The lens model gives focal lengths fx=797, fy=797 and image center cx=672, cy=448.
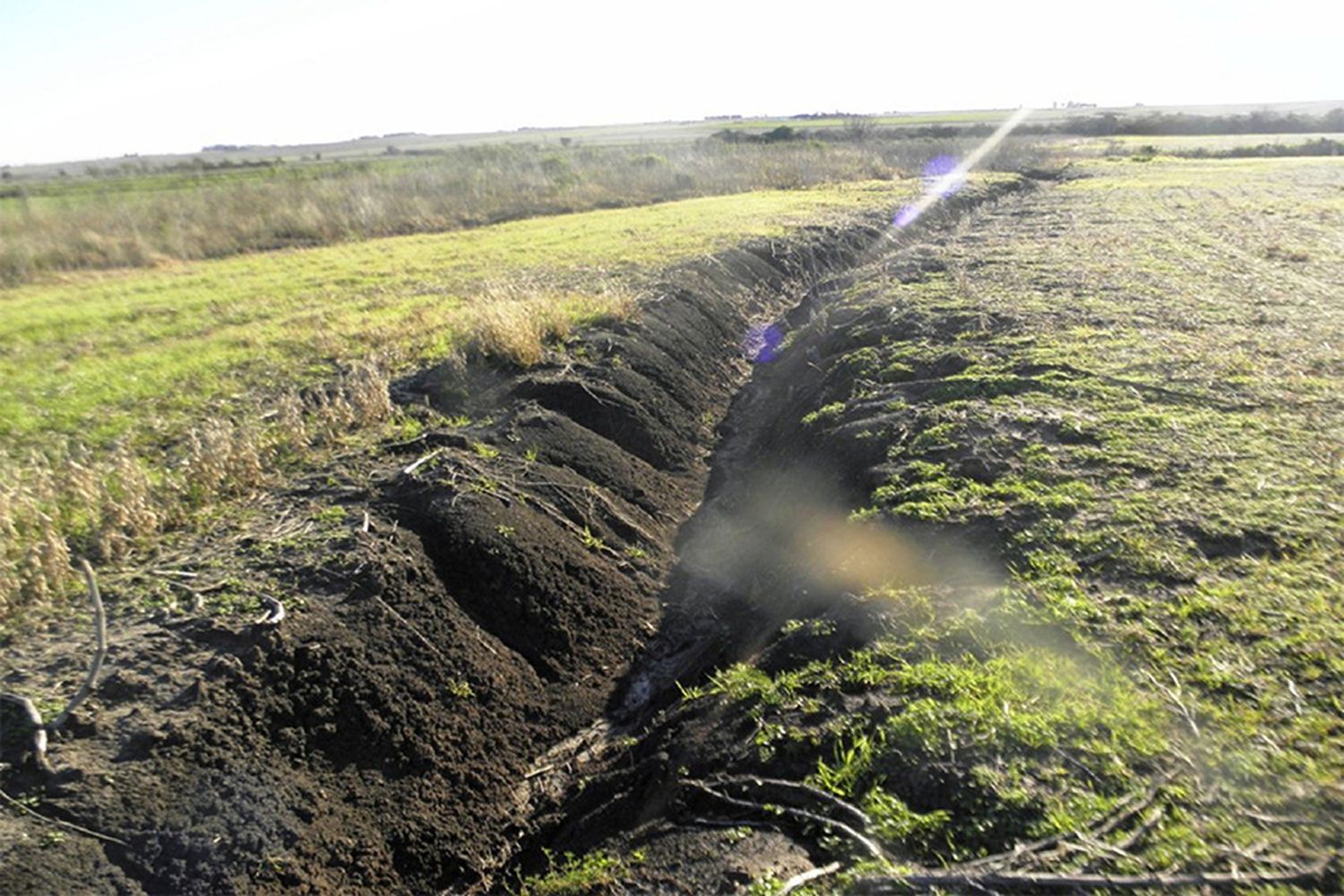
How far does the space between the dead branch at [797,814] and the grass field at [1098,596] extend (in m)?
0.10

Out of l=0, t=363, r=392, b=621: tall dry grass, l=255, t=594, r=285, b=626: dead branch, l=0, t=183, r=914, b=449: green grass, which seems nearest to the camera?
l=255, t=594, r=285, b=626: dead branch

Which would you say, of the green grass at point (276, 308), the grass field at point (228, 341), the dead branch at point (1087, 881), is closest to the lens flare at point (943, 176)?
the green grass at point (276, 308)

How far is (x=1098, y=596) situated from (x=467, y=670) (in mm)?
3319

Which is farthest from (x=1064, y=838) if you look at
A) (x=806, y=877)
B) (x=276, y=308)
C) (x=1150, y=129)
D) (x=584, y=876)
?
(x=1150, y=129)

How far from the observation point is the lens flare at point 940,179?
61.2ft

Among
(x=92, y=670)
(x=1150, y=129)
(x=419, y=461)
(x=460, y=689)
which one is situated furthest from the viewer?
(x=1150, y=129)

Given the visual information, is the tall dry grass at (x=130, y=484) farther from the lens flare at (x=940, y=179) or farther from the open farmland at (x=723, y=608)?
the lens flare at (x=940, y=179)

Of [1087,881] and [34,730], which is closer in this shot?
[1087,881]

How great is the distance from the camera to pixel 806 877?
8.48 ft

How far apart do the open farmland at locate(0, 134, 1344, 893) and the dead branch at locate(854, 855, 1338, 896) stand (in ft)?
0.05

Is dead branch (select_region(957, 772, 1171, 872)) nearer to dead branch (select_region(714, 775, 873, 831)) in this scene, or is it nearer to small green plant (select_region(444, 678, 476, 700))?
dead branch (select_region(714, 775, 873, 831))

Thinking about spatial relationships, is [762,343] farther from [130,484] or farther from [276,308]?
[130,484]

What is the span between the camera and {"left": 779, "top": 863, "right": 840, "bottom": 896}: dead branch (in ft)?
8.45

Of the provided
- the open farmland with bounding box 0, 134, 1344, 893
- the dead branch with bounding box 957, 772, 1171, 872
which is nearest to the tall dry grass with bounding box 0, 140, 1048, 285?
the open farmland with bounding box 0, 134, 1344, 893
